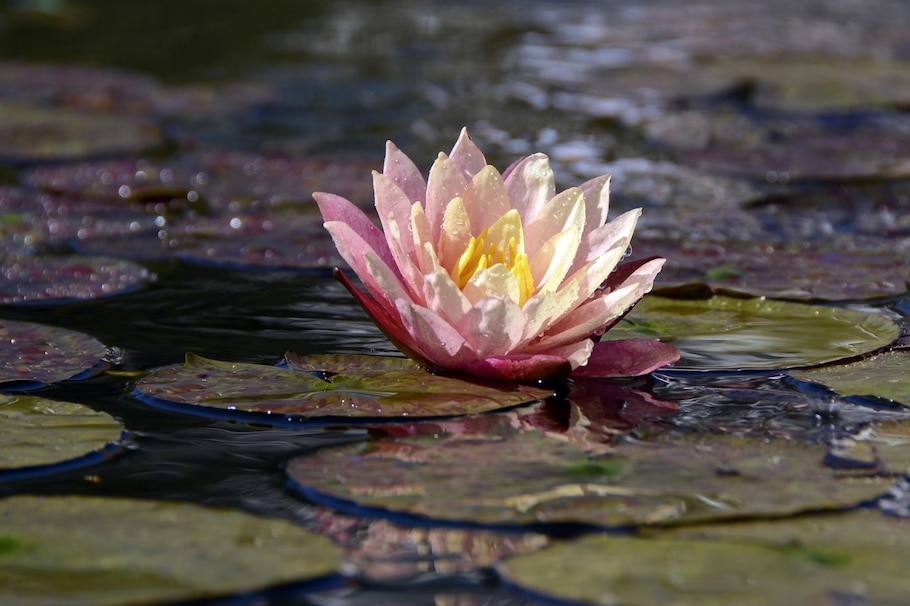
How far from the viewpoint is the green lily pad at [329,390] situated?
1.58 m

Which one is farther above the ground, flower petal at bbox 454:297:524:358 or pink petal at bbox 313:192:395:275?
pink petal at bbox 313:192:395:275

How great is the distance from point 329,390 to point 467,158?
43 cm

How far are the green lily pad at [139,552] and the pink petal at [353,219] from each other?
54 centimetres

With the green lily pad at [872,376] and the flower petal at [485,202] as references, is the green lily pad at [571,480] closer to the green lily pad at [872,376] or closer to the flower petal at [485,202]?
the green lily pad at [872,376]

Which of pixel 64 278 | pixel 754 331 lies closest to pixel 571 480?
pixel 754 331

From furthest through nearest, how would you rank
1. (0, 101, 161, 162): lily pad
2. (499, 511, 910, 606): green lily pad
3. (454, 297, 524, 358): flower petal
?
(0, 101, 161, 162): lily pad, (454, 297, 524, 358): flower petal, (499, 511, 910, 606): green lily pad

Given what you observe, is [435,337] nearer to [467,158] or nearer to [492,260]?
[492,260]

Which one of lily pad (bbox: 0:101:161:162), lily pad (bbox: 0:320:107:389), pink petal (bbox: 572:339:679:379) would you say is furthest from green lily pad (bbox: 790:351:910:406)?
lily pad (bbox: 0:101:161:162)

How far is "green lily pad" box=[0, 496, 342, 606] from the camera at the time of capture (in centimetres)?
110

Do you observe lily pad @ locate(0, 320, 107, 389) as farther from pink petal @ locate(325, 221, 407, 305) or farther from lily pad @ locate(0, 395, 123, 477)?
pink petal @ locate(325, 221, 407, 305)

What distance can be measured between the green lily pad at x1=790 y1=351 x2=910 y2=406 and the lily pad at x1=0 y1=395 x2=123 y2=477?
3.33 ft

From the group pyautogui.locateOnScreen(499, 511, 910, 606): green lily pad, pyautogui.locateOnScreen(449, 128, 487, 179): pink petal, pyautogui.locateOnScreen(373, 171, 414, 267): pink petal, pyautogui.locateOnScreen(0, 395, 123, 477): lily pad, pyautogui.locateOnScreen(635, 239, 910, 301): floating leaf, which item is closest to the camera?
pyautogui.locateOnScreen(499, 511, 910, 606): green lily pad

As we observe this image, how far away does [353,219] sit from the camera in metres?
1.73

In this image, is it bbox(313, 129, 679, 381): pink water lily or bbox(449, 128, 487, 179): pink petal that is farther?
bbox(449, 128, 487, 179): pink petal
